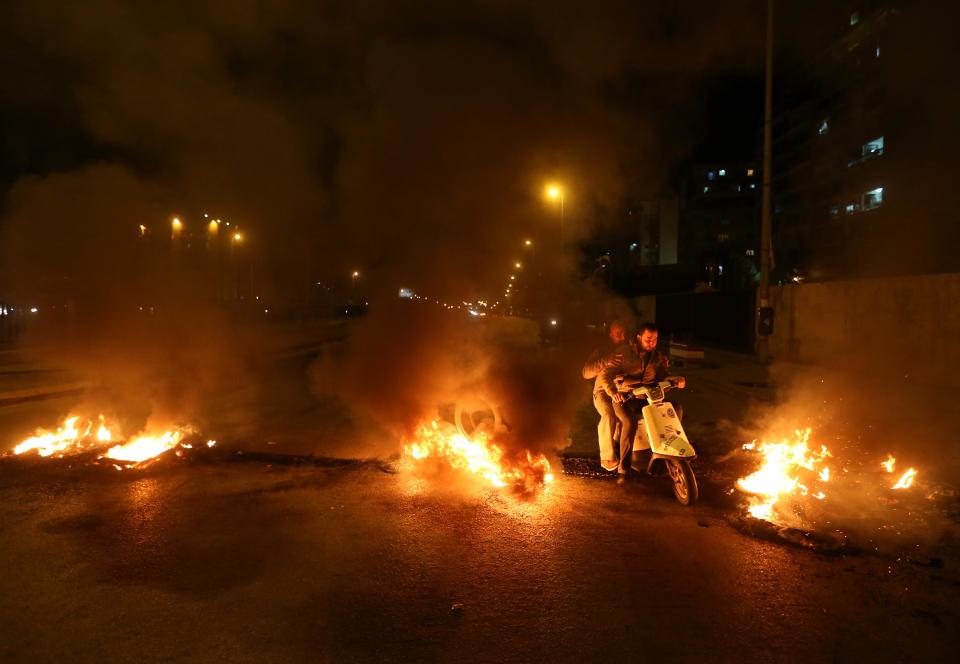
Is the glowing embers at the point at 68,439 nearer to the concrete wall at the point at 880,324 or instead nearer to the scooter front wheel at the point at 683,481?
the scooter front wheel at the point at 683,481

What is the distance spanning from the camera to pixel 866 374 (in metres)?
13.2

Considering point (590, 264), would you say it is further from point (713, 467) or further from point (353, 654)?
point (353, 654)

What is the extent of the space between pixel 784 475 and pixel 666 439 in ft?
4.82

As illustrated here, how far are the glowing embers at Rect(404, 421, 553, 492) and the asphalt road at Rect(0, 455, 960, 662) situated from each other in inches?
16.6

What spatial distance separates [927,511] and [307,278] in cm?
1055

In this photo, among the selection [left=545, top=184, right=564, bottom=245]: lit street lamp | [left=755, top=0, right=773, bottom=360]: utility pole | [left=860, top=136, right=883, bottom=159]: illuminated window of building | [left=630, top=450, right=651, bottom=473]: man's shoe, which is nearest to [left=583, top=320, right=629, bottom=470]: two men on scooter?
[left=630, top=450, right=651, bottom=473]: man's shoe

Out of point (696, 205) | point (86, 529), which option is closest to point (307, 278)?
point (86, 529)

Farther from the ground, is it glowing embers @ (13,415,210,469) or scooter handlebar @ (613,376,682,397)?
scooter handlebar @ (613,376,682,397)

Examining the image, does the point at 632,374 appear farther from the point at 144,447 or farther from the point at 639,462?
the point at 144,447

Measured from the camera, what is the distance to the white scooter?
5129 millimetres

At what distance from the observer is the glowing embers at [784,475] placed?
5.23 m

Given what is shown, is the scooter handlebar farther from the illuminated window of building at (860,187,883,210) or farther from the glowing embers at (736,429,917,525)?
the illuminated window of building at (860,187,883,210)

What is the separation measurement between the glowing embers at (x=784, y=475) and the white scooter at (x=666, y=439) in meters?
0.52

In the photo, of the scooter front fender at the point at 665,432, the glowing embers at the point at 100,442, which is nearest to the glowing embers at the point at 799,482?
the scooter front fender at the point at 665,432
